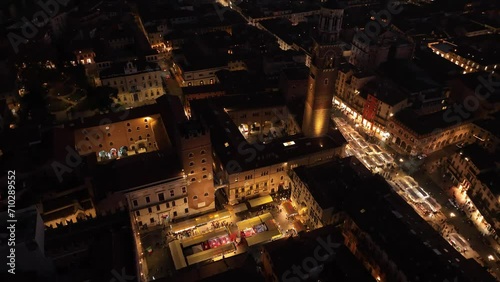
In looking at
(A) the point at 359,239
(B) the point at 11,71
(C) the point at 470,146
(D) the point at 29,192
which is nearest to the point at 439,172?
(C) the point at 470,146

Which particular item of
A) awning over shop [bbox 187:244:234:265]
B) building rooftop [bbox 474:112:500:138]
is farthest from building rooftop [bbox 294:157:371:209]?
building rooftop [bbox 474:112:500:138]

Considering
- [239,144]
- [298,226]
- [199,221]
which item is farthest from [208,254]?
[239,144]

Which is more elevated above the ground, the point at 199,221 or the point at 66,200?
the point at 66,200

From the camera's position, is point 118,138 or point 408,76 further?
point 408,76

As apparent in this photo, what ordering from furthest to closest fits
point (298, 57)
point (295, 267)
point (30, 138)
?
point (298, 57)
point (30, 138)
point (295, 267)

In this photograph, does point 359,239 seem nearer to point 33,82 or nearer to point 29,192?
point 29,192

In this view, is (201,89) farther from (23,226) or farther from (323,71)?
(23,226)

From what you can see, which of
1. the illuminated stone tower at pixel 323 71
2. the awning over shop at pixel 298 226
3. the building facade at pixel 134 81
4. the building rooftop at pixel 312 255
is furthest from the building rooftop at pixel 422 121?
the building facade at pixel 134 81
